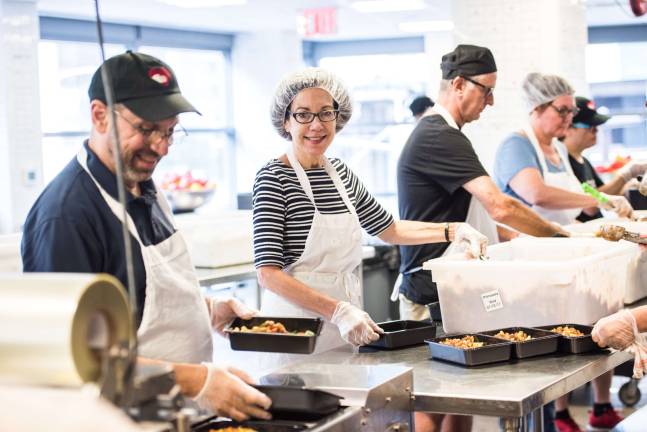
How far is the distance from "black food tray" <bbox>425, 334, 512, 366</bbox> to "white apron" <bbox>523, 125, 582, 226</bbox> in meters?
1.75

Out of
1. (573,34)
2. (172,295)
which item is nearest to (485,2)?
(573,34)

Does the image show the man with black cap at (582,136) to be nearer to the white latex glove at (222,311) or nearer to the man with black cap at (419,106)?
the man with black cap at (419,106)

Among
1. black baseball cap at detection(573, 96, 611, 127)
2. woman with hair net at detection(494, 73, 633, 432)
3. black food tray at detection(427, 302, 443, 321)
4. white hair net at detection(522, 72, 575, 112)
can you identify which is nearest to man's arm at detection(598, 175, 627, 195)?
black baseball cap at detection(573, 96, 611, 127)

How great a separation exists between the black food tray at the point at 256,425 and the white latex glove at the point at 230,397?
2 centimetres

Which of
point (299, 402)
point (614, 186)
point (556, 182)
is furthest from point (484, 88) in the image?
point (614, 186)

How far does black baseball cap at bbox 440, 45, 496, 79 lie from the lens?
3.41 metres

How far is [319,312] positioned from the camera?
8.87 ft

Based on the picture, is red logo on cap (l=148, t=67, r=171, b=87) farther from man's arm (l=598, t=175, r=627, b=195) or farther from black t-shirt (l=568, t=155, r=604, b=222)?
man's arm (l=598, t=175, r=627, b=195)

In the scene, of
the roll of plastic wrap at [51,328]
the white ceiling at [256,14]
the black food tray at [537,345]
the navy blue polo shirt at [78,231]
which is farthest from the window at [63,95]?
the roll of plastic wrap at [51,328]

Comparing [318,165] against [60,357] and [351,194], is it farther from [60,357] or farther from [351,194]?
[60,357]

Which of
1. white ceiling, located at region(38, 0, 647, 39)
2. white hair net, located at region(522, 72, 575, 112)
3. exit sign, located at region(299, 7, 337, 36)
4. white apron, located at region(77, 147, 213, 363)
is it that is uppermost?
white ceiling, located at region(38, 0, 647, 39)

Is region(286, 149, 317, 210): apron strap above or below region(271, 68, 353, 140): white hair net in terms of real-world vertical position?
below

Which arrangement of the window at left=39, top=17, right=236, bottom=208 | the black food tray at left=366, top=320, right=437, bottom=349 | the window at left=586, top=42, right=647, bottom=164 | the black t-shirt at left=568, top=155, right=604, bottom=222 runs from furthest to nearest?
the window at left=586, top=42, right=647, bottom=164, the window at left=39, top=17, right=236, bottom=208, the black t-shirt at left=568, top=155, right=604, bottom=222, the black food tray at left=366, top=320, right=437, bottom=349

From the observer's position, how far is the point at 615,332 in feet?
8.55
